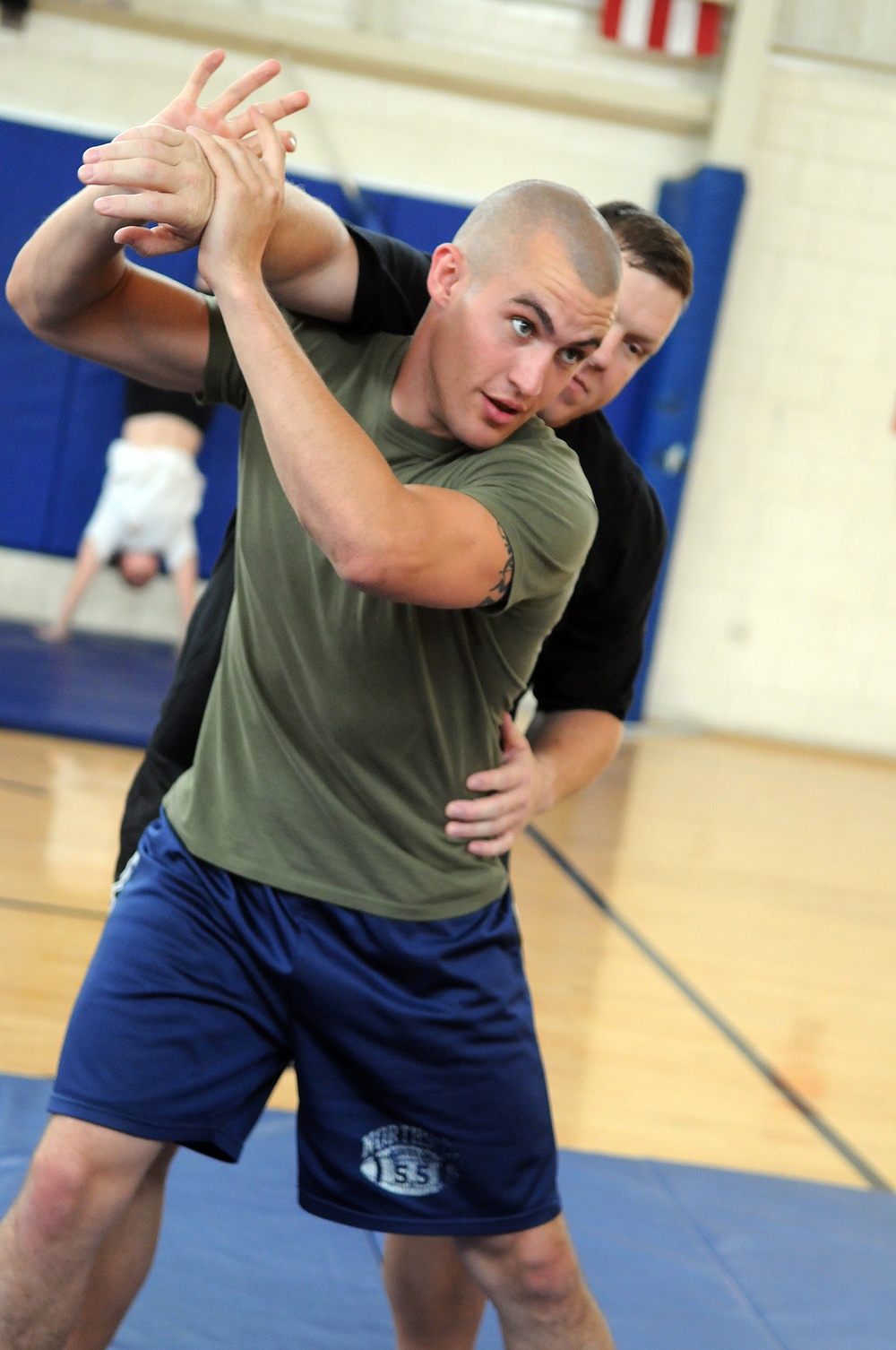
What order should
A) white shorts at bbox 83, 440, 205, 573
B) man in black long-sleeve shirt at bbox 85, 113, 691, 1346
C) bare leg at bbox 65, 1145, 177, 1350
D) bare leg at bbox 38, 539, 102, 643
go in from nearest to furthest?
man in black long-sleeve shirt at bbox 85, 113, 691, 1346 → bare leg at bbox 65, 1145, 177, 1350 → white shorts at bbox 83, 440, 205, 573 → bare leg at bbox 38, 539, 102, 643

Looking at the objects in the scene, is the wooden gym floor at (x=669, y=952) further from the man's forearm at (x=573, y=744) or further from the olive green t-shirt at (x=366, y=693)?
the olive green t-shirt at (x=366, y=693)

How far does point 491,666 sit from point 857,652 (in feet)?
23.4

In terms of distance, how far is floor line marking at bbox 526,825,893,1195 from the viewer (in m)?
3.06

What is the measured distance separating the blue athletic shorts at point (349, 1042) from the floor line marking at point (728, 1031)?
169 centimetres

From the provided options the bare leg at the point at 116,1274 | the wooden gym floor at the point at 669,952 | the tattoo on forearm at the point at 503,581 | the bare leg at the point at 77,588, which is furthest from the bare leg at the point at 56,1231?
the bare leg at the point at 77,588

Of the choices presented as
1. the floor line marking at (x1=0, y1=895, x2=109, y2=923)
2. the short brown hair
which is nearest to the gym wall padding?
the floor line marking at (x1=0, y1=895, x2=109, y2=923)

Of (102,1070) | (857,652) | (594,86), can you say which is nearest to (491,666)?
(102,1070)

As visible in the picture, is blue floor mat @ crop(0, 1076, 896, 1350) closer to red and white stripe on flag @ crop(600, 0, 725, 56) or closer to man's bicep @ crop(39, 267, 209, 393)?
man's bicep @ crop(39, 267, 209, 393)

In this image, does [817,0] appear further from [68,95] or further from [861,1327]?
[861,1327]

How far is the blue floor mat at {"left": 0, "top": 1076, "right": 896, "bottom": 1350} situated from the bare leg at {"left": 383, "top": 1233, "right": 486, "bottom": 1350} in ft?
1.12

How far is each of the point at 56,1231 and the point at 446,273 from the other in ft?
3.55

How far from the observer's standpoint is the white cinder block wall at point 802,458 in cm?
788

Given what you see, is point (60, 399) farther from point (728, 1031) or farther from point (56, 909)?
point (728, 1031)

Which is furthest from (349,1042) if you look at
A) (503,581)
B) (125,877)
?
(503,581)
